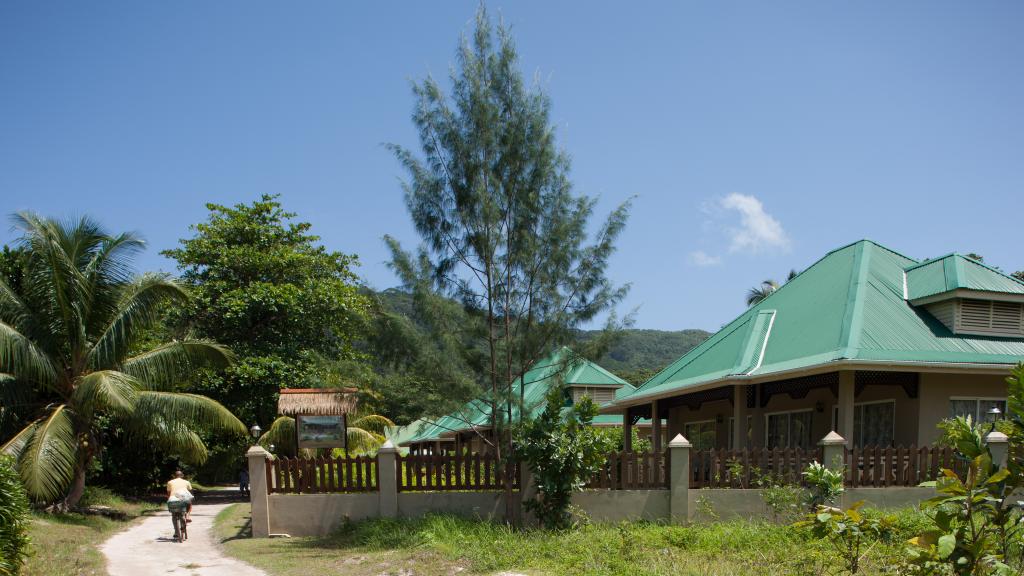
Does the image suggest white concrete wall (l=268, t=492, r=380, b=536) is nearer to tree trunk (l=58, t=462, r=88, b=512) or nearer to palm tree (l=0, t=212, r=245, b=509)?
palm tree (l=0, t=212, r=245, b=509)

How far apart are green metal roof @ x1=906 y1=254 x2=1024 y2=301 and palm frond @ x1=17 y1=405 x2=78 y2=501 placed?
56.4ft

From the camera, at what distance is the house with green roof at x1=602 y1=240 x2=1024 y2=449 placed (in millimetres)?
13391

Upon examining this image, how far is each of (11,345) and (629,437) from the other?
1571cm

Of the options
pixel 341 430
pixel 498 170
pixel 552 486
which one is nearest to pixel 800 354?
pixel 552 486

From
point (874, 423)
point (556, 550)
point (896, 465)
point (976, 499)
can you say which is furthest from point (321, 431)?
point (976, 499)

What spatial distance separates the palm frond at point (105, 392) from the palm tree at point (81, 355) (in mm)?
25

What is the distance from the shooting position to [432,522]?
463 inches

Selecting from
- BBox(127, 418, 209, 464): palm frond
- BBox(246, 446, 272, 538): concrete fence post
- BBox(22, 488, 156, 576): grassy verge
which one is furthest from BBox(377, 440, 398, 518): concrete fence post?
BBox(127, 418, 209, 464): palm frond

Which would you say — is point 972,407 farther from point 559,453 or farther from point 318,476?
point 318,476

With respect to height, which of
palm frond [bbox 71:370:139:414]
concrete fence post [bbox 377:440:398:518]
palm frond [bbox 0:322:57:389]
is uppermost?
palm frond [bbox 0:322:57:389]

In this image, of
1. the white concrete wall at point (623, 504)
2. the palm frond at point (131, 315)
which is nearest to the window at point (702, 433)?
the white concrete wall at point (623, 504)

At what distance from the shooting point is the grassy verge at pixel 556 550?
854 centimetres

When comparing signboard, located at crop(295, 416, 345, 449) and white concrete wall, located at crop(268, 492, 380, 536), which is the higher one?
signboard, located at crop(295, 416, 345, 449)

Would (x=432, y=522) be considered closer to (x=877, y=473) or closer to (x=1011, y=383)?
(x=877, y=473)
